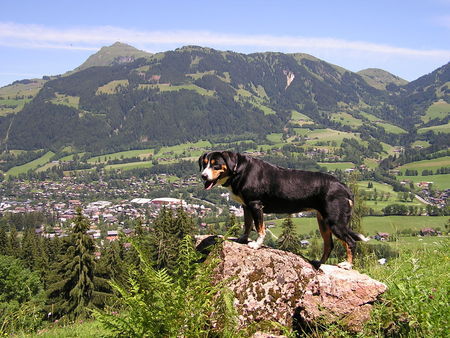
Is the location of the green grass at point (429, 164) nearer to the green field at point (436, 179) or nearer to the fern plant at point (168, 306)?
the green field at point (436, 179)

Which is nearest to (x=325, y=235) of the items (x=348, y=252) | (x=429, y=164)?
(x=348, y=252)

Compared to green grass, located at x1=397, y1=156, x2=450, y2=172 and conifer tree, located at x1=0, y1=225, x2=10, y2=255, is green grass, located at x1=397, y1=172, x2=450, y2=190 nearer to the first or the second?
green grass, located at x1=397, y1=156, x2=450, y2=172

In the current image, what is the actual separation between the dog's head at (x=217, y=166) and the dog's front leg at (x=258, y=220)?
2.29 ft

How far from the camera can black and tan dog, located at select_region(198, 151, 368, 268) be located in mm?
6570

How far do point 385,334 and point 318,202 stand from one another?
2.44 metres

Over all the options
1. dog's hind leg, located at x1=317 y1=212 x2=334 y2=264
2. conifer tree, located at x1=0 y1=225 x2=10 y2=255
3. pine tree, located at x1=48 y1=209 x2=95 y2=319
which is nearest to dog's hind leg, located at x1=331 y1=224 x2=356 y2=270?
dog's hind leg, located at x1=317 y1=212 x2=334 y2=264

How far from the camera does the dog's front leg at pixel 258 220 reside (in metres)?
6.58

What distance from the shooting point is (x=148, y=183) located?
197125 millimetres

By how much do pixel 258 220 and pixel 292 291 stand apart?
136 cm

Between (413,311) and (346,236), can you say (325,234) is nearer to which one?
(346,236)

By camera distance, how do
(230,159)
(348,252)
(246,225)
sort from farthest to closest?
(246,225) → (348,252) → (230,159)

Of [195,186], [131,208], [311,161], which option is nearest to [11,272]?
[131,208]

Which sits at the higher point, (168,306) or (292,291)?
(168,306)

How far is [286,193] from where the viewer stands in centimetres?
668
